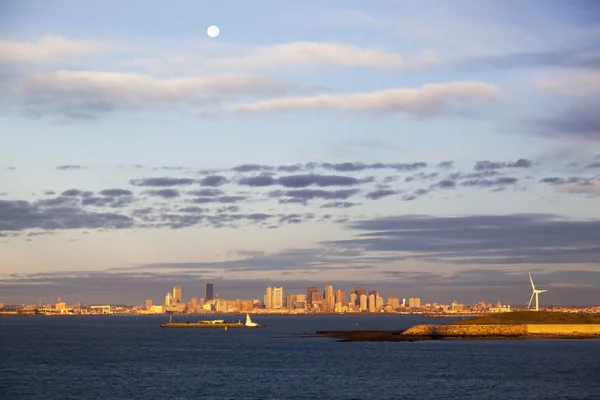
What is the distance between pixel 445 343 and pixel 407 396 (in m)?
92.3

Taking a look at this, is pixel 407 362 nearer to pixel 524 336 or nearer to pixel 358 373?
pixel 358 373

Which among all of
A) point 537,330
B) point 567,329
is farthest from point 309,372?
point 567,329

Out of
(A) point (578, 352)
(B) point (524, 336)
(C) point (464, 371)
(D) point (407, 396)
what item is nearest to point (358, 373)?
(C) point (464, 371)

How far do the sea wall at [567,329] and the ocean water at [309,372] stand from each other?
18844mm

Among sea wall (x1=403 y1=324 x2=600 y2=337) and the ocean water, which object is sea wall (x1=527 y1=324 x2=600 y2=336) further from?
the ocean water

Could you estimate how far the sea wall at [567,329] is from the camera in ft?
636

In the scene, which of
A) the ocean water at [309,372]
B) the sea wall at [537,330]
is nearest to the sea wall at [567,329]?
the sea wall at [537,330]

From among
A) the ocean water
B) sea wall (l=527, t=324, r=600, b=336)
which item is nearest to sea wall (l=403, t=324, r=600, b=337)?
sea wall (l=527, t=324, r=600, b=336)

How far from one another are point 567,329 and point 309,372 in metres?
98.5

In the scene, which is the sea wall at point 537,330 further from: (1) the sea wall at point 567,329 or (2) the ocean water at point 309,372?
(2) the ocean water at point 309,372

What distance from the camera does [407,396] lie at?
89.2 m

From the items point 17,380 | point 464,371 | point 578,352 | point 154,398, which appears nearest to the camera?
point 154,398

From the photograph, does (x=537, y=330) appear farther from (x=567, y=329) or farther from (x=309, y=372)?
(x=309, y=372)

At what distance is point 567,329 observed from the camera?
19500 cm
